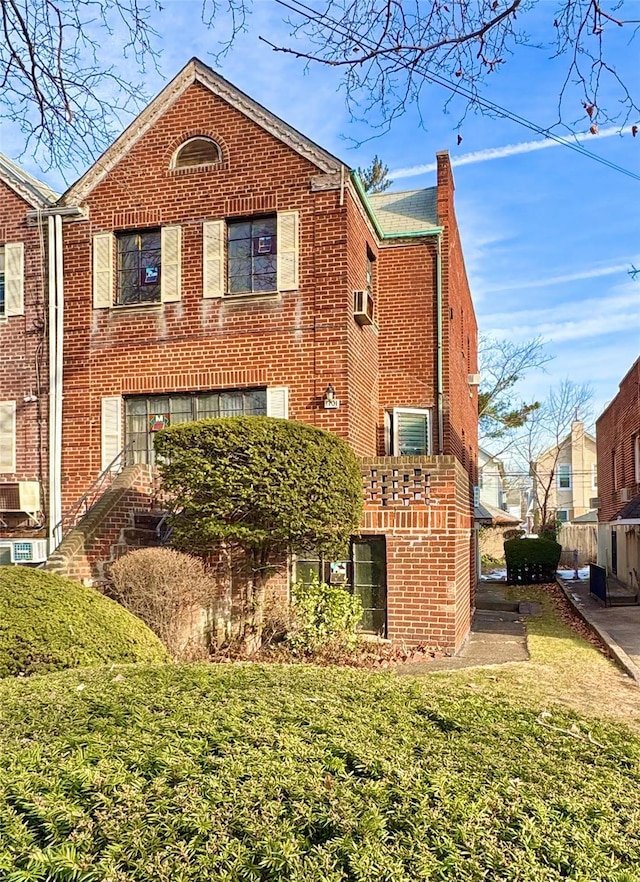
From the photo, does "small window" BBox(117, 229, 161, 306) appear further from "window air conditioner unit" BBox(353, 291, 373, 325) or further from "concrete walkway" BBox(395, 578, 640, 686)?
"concrete walkway" BBox(395, 578, 640, 686)

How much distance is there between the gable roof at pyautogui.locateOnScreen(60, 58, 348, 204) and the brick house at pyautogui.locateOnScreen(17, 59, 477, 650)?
2 centimetres

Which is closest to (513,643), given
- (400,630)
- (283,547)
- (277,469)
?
(400,630)

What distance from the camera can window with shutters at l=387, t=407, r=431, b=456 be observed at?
13.3 m

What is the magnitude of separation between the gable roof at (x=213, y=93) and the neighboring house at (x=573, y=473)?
4363 centimetres

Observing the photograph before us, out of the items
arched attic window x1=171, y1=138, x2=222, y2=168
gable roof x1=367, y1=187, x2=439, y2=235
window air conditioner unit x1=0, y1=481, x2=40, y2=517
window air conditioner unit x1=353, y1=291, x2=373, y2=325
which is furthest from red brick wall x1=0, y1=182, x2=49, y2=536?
gable roof x1=367, y1=187, x2=439, y2=235

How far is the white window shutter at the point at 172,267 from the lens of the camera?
12055 mm

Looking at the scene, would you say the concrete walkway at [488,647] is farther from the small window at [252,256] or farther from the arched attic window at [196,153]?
the arched attic window at [196,153]

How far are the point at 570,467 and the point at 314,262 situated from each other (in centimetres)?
4764

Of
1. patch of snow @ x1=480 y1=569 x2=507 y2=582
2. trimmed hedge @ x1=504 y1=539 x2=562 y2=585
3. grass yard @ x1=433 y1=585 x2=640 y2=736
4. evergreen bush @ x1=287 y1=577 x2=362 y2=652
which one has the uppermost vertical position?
evergreen bush @ x1=287 y1=577 x2=362 y2=652

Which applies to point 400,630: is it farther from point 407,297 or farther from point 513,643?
point 407,297

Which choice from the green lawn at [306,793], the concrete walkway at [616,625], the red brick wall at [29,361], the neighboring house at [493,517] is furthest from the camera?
the neighboring house at [493,517]

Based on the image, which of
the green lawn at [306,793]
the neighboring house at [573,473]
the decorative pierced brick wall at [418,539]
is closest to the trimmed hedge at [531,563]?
the decorative pierced brick wall at [418,539]

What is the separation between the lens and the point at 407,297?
1352cm

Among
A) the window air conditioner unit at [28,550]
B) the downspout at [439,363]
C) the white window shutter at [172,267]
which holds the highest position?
the white window shutter at [172,267]
